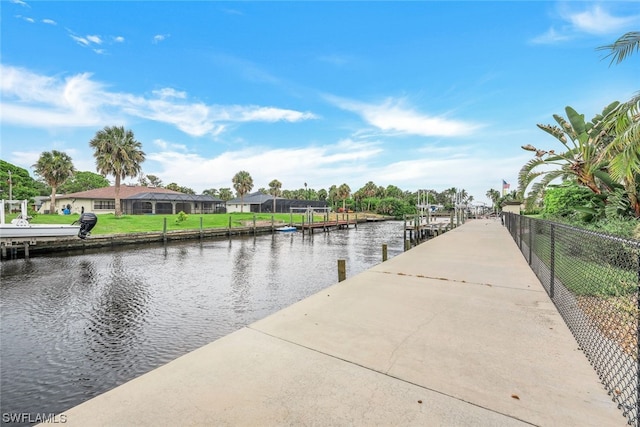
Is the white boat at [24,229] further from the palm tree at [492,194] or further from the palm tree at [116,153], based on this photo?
the palm tree at [492,194]

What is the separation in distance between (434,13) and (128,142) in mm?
34732

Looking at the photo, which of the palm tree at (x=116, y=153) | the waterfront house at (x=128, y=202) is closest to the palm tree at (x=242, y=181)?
the waterfront house at (x=128, y=202)

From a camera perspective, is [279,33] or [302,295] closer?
[302,295]

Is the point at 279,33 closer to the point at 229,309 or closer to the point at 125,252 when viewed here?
the point at 125,252

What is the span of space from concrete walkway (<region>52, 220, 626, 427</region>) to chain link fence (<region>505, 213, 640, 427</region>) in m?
0.13

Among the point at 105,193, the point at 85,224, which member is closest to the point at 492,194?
the point at 105,193

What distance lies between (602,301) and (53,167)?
167 feet

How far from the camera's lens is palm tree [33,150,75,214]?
3638 centimetres

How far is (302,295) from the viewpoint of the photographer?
9.98 meters

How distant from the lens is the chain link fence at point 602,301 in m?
2.24

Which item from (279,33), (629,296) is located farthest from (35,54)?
(629,296)

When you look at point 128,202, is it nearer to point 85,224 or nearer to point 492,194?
point 85,224

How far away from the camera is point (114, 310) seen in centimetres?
848

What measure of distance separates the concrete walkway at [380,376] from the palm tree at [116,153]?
121 ft
